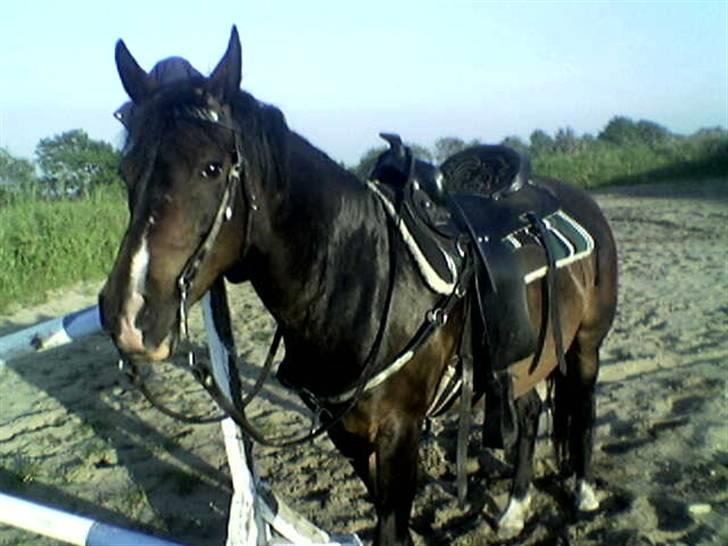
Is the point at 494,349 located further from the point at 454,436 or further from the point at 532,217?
the point at 454,436

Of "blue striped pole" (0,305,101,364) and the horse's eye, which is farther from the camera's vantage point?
"blue striped pole" (0,305,101,364)

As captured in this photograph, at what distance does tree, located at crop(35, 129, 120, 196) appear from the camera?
565 inches

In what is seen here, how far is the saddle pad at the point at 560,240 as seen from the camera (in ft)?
9.76

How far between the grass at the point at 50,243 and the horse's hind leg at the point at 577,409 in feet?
25.2

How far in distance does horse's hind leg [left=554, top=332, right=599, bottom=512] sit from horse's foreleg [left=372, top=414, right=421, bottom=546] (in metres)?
1.55

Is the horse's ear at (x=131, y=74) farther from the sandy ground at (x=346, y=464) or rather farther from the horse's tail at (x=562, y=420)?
the horse's tail at (x=562, y=420)

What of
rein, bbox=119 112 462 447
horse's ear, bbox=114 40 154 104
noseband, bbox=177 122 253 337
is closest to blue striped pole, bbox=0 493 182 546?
rein, bbox=119 112 462 447

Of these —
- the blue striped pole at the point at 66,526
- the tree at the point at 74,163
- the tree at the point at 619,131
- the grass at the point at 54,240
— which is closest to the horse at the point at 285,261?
the blue striped pole at the point at 66,526

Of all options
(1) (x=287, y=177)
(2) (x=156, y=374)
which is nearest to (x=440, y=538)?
(1) (x=287, y=177)

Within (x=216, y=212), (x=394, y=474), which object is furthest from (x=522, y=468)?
(x=216, y=212)

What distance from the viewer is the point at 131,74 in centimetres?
190

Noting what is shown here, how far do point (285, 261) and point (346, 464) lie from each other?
7.75 feet

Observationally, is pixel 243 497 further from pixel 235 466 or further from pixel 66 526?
pixel 66 526

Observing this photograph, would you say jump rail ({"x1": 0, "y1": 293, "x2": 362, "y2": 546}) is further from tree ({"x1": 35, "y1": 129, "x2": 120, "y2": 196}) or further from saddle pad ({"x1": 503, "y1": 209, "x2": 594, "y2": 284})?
tree ({"x1": 35, "y1": 129, "x2": 120, "y2": 196})
